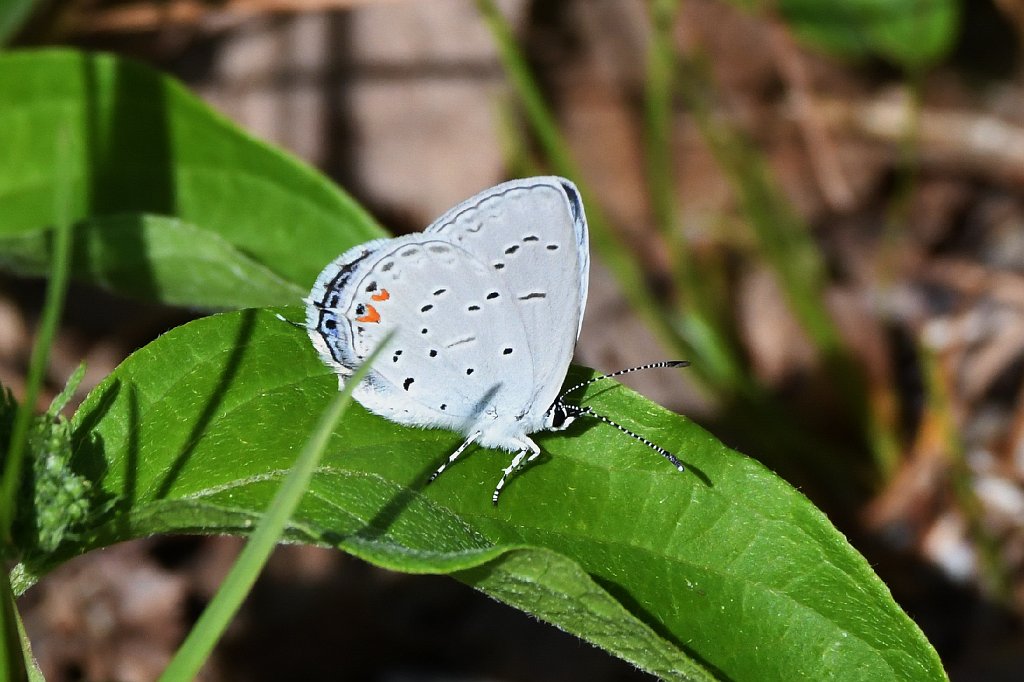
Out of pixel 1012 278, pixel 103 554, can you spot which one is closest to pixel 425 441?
pixel 103 554

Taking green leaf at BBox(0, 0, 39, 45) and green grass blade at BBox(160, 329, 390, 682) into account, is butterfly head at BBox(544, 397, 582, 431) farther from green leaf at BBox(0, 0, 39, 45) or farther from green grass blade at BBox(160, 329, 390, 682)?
green leaf at BBox(0, 0, 39, 45)

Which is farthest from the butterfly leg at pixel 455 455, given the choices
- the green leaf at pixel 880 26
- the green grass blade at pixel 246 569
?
the green leaf at pixel 880 26

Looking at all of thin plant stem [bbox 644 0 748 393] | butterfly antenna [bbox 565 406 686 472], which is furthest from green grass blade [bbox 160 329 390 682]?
thin plant stem [bbox 644 0 748 393]

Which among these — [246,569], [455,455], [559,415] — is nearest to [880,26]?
[559,415]

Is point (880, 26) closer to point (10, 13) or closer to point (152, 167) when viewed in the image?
point (152, 167)

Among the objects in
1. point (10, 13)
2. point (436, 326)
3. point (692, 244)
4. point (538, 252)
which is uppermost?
point (10, 13)

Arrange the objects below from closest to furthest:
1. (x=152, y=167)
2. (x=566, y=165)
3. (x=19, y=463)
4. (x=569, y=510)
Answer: (x=19, y=463) → (x=569, y=510) → (x=152, y=167) → (x=566, y=165)
